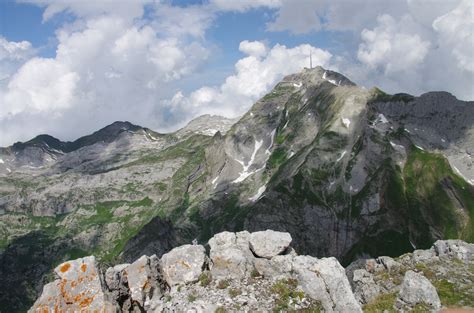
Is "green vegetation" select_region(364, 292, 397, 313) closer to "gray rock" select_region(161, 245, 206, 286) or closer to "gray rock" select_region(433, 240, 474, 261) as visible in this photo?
"gray rock" select_region(161, 245, 206, 286)

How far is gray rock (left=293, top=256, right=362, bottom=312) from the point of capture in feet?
89.7

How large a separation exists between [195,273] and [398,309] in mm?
19103

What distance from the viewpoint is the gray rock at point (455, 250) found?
55.3 metres

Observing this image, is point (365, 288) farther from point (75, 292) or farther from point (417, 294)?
point (75, 292)

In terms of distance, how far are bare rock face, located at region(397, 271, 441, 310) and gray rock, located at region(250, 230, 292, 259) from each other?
45.2 feet

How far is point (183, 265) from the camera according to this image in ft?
101

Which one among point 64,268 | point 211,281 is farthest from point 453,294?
point 64,268

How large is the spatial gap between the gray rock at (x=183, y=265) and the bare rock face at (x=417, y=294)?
62.9ft

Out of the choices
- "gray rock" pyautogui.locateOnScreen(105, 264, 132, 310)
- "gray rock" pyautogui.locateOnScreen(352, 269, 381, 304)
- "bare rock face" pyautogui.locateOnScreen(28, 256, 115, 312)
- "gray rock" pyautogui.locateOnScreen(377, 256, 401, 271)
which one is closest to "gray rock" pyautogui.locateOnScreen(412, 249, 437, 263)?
"gray rock" pyautogui.locateOnScreen(377, 256, 401, 271)

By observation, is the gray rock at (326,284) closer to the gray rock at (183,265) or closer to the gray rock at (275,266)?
the gray rock at (275,266)

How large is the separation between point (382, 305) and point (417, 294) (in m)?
3.17

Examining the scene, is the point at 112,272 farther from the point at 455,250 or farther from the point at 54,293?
the point at 455,250

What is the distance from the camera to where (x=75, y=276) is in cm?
2881

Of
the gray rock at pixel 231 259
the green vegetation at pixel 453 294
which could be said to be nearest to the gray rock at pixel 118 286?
the gray rock at pixel 231 259
